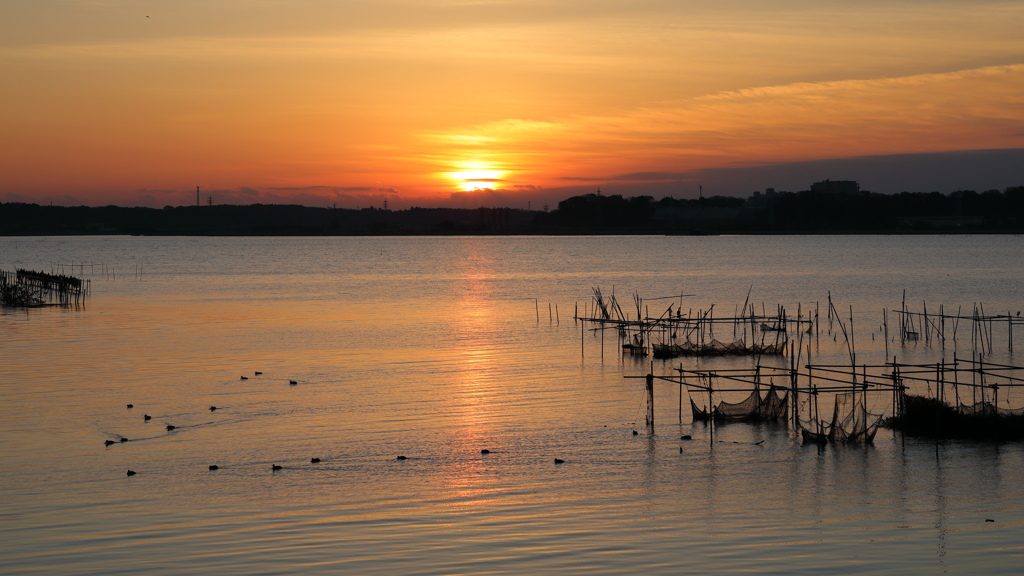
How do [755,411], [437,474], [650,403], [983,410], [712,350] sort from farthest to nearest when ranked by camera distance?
1. [712,350]
2. [755,411]
3. [650,403]
4. [983,410]
5. [437,474]

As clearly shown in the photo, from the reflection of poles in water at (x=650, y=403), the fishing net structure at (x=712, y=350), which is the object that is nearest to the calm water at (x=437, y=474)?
the reflection of poles in water at (x=650, y=403)

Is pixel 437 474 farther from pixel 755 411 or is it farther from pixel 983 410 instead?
pixel 983 410

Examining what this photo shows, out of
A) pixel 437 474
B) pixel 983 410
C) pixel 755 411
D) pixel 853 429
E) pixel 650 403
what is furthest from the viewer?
pixel 755 411

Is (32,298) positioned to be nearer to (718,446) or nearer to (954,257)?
(718,446)

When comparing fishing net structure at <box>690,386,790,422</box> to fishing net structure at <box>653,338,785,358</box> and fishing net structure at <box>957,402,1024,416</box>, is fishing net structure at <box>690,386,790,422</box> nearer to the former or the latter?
fishing net structure at <box>957,402,1024,416</box>

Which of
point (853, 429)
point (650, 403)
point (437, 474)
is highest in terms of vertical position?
point (650, 403)

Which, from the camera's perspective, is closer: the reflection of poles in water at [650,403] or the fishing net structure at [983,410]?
the fishing net structure at [983,410]

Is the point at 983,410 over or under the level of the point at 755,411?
over

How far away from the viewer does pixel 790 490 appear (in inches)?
682

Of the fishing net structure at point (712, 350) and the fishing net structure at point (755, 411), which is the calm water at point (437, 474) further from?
the fishing net structure at point (712, 350)

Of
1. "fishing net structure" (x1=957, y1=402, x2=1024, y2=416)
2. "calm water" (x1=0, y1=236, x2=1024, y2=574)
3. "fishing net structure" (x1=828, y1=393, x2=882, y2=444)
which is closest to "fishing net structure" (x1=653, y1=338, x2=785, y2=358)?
"calm water" (x1=0, y1=236, x2=1024, y2=574)

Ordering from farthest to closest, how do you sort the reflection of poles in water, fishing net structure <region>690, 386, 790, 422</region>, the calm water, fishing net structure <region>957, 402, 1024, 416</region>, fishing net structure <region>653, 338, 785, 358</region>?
fishing net structure <region>653, 338, 785, 358</region> < fishing net structure <region>690, 386, 790, 422</region> < the reflection of poles in water < fishing net structure <region>957, 402, 1024, 416</region> < the calm water

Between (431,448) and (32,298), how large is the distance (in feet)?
158


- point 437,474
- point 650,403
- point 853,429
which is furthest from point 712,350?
point 437,474
